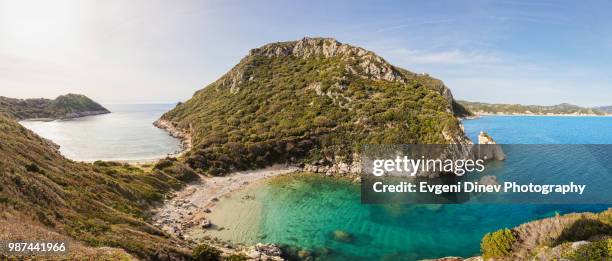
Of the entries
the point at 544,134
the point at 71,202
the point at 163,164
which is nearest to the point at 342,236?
the point at 71,202

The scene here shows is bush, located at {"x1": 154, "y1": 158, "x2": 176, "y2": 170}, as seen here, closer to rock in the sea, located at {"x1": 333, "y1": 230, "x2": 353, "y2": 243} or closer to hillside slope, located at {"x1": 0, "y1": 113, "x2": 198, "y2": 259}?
hillside slope, located at {"x1": 0, "y1": 113, "x2": 198, "y2": 259}

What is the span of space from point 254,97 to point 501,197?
66.3 m

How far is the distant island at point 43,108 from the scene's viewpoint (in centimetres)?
15529

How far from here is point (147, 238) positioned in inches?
844

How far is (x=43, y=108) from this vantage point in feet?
573

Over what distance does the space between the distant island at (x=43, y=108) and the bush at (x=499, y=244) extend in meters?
193

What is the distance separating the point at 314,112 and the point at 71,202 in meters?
54.0

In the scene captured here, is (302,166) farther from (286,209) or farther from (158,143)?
(158,143)

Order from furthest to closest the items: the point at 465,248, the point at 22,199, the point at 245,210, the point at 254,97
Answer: the point at 254,97 < the point at 245,210 < the point at 465,248 < the point at 22,199

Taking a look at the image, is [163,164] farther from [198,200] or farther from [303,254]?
[303,254]

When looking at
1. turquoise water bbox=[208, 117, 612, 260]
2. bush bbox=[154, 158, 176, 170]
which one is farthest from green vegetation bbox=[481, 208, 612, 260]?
bush bbox=[154, 158, 176, 170]

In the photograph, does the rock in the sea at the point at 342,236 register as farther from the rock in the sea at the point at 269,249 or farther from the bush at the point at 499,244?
the bush at the point at 499,244

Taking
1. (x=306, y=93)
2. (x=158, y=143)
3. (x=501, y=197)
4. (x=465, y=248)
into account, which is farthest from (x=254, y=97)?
(x=465, y=248)

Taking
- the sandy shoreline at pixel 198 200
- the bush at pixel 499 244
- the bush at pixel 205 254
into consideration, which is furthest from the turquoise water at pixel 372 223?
the bush at pixel 499 244
